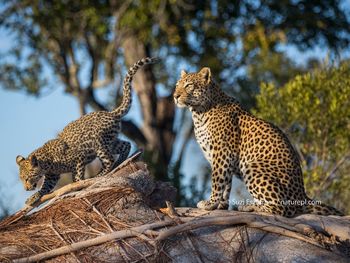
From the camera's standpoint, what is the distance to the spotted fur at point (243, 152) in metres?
11.5

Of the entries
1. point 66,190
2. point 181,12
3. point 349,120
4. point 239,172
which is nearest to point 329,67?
point 349,120

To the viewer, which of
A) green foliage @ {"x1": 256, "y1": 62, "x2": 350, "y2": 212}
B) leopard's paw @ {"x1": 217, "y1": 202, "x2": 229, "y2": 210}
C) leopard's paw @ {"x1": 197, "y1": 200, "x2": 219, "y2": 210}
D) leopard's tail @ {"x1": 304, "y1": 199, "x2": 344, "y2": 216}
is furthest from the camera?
green foliage @ {"x1": 256, "y1": 62, "x2": 350, "y2": 212}

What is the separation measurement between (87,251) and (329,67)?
509 inches

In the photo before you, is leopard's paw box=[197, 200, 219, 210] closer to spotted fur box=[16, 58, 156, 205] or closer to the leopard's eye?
spotted fur box=[16, 58, 156, 205]

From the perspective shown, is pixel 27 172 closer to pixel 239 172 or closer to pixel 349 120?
pixel 239 172

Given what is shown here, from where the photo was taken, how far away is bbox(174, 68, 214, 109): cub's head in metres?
12.6

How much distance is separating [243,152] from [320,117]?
9011 millimetres

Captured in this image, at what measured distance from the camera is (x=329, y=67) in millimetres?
21844

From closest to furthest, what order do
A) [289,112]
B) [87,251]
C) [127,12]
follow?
[87,251]
[289,112]
[127,12]

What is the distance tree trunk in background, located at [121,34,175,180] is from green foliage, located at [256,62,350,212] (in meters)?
8.26

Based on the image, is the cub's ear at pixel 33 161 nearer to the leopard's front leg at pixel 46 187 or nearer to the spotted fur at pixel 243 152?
the leopard's front leg at pixel 46 187

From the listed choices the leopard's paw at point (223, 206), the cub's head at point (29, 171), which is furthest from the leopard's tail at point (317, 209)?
the cub's head at point (29, 171)

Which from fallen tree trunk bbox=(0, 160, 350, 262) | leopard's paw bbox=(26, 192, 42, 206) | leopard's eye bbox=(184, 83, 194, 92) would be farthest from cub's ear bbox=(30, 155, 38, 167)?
leopard's eye bbox=(184, 83, 194, 92)

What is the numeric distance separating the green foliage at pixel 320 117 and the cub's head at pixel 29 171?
28.5 ft
